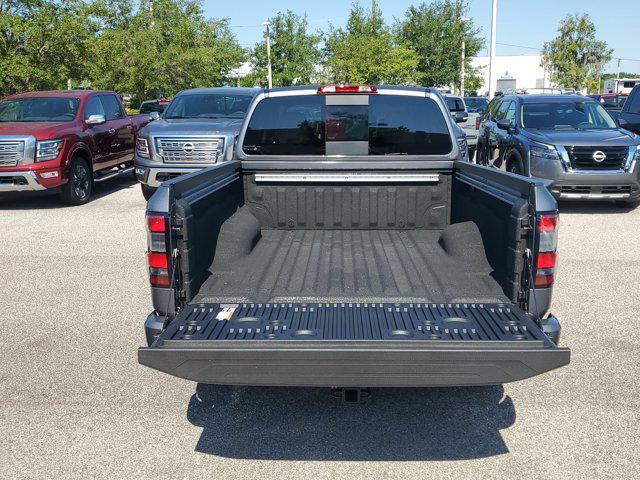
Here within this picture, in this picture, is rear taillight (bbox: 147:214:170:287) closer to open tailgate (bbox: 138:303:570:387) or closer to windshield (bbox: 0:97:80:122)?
open tailgate (bbox: 138:303:570:387)

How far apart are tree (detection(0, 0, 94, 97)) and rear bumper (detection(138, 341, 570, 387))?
51.3 ft

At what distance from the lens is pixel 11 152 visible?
1040 centimetres

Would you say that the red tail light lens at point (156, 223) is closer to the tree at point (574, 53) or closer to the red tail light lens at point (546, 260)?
the red tail light lens at point (546, 260)

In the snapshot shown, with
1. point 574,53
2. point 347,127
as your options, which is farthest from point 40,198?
point 574,53

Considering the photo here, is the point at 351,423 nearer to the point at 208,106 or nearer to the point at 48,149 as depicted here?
the point at 48,149

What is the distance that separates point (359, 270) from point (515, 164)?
7.65 m

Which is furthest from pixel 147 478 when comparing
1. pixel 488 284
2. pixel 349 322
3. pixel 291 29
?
pixel 291 29

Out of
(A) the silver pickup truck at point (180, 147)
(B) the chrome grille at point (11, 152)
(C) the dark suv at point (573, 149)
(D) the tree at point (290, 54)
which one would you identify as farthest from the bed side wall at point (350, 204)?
(D) the tree at point (290, 54)

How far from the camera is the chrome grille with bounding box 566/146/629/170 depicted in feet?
32.5

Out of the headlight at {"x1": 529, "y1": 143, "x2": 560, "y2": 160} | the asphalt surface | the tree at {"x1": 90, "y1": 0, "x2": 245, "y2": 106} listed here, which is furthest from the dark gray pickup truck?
the tree at {"x1": 90, "y1": 0, "x2": 245, "y2": 106}

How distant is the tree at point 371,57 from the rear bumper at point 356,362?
27.0 metres

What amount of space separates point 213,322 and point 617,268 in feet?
18.4

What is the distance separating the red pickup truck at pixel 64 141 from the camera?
10422 mm

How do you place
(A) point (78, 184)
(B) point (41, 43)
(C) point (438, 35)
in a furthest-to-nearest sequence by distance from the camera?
(C) point (438, 35)
(B) point (41, 43)
(A) point (78, 184)
